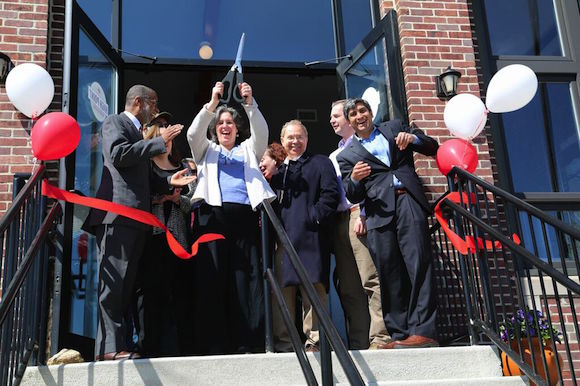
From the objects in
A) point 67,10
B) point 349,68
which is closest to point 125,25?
point 67,10

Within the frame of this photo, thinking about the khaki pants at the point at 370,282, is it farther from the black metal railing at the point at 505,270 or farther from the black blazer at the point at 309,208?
the black metal railing at the point at 505,270

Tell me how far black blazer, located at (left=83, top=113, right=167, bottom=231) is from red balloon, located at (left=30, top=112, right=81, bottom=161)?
0.97 feet

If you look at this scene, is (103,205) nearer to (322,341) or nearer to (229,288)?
(229,288)

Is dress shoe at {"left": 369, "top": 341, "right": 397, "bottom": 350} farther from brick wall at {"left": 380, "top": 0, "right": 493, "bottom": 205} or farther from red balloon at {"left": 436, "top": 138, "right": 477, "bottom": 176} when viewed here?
brick wall at {"left": 380, "top": 0, "right": 493, "bottom": 205}

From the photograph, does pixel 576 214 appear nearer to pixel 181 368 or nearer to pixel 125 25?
pixel 181 368

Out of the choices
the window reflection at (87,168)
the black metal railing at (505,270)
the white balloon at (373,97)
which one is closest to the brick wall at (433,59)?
the white balloon at (373,97)

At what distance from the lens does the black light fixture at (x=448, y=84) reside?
6246mm

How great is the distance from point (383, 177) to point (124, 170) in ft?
5.83

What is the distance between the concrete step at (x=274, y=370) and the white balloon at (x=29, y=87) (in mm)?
1754

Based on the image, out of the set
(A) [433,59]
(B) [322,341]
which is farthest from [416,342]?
(A) [433,59]

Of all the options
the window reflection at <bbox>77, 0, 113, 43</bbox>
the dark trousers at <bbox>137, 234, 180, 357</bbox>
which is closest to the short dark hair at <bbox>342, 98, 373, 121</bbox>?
the dark trousers at <bbox>137, 234, 180, 357</bbox>

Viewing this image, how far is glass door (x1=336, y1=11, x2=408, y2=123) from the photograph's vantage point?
615 cm

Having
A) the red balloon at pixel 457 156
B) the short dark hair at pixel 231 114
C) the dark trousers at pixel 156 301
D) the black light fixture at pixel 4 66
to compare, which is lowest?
the dark trousers at pixel 156 301

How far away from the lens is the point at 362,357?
4.10 metres
